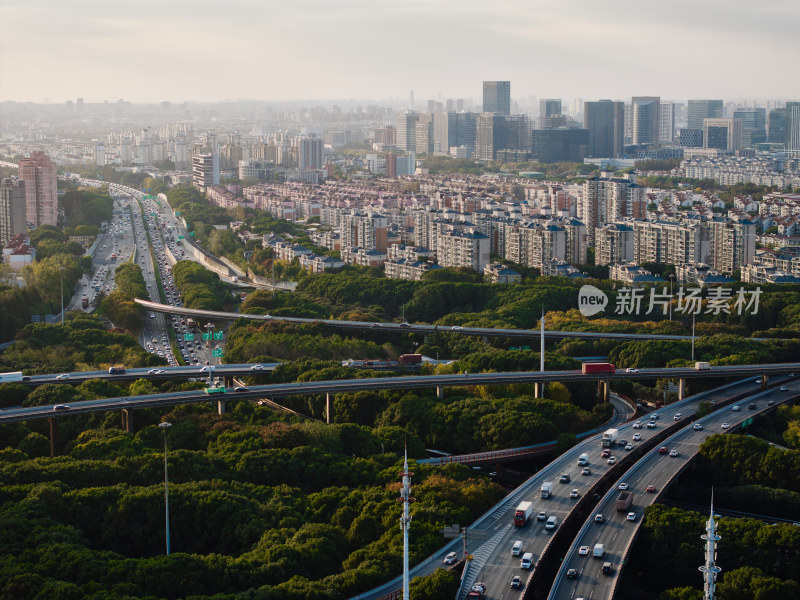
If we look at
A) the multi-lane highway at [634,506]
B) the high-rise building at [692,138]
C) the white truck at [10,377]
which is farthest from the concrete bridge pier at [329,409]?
the high-rise building at [692,138]

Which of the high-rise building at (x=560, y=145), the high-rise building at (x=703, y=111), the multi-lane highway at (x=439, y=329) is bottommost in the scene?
the multi-lane highway at (x=439, y=329)

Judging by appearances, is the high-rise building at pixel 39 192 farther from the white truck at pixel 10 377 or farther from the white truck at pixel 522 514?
the white truck at pixel 522 514

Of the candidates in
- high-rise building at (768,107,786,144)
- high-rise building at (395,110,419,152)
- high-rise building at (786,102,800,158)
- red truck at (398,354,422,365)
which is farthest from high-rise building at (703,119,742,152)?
red truck at (398,354,422,365)

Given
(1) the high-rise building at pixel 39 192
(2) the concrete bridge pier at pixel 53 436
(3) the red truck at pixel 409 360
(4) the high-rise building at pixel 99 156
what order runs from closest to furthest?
(2) the concrete bridge pier at pixel 53 436
(3) the red truck at pixel 409 360
(1) the high-rise building at pixel 39 192
(4) the high-rise building at pixel 99 156

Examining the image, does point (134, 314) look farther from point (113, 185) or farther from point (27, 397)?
point (113, 185)

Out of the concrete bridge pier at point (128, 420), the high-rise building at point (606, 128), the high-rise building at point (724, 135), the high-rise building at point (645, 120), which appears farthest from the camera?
the high-rise building at point (645, 120)

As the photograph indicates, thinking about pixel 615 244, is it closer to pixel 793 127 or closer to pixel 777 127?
pixel 793 127
